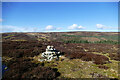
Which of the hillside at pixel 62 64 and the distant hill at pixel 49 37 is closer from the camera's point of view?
the hillside at pixel 62 64

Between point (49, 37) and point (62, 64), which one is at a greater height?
point (49, 37)

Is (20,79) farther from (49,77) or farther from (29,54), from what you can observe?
(29,54)

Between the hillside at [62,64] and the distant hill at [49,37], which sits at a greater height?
the distant hill at [49,37]

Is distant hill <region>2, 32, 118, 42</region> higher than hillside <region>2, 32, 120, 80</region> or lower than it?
higher

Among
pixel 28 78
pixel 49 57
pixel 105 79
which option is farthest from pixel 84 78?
pixel 49 57

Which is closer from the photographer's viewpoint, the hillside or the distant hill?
the hillside

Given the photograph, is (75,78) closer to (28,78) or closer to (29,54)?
(28,78)

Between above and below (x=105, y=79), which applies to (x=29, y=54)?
above

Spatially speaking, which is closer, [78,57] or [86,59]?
[86,59]

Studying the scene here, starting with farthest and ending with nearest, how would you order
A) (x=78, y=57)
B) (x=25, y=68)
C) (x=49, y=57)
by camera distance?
(x=78, y=57) < (x=49, y=57) < (x=25, y=68)

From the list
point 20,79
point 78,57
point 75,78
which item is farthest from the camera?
point 78,57

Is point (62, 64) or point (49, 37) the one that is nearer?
point (62, 64)
